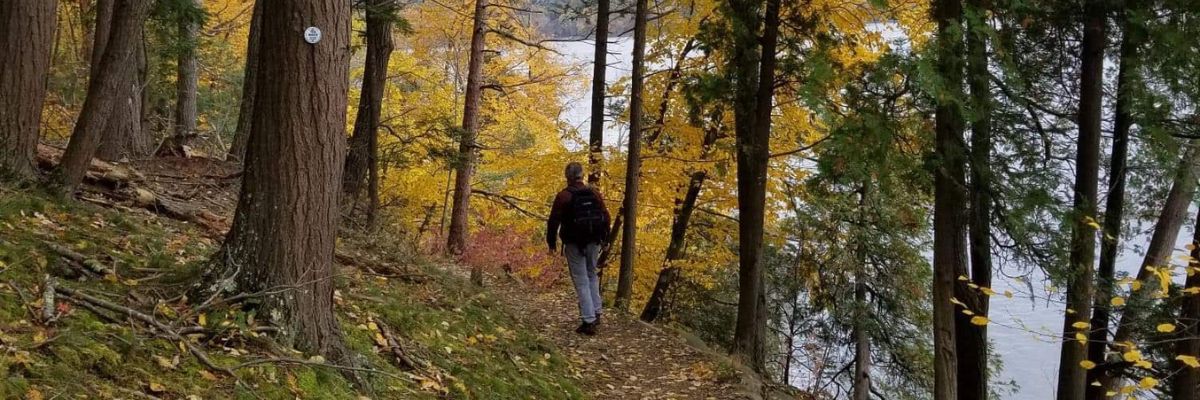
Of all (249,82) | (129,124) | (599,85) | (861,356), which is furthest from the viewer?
(861,356)

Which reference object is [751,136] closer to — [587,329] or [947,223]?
[947,223]

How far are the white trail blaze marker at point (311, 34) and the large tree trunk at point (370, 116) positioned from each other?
17.1 feet

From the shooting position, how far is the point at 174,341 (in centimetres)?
346

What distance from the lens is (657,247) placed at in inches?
587

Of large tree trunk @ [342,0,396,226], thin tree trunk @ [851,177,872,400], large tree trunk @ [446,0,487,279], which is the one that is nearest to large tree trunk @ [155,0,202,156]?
large tree trunk @ [342,0,396,226]

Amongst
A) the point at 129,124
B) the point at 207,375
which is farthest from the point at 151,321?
the point at 129,124

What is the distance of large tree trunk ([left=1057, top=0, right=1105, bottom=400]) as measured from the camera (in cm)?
767

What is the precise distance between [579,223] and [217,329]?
14.2ft

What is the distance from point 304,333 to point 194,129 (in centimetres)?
931

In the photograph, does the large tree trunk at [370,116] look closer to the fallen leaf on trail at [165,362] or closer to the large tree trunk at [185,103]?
the large tree trunk at [185,103]

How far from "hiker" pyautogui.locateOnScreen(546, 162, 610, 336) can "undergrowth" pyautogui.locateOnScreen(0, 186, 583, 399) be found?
1189 mm

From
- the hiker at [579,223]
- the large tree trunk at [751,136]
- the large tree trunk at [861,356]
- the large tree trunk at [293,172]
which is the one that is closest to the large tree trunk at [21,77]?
the large tree trunk at [293,172]

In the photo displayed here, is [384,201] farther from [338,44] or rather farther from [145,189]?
[338,44]

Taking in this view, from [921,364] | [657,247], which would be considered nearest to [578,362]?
[657,247]
